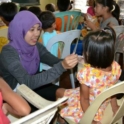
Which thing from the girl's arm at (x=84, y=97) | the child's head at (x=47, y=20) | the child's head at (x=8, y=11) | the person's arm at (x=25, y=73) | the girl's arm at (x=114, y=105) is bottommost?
the girl's arm at (x=114, y=105)

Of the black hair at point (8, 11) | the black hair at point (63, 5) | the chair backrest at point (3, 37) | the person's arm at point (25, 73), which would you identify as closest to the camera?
the person's arm at point (25, 73)

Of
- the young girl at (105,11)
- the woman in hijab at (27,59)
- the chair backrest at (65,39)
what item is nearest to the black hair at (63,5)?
the young girl at (105,11)

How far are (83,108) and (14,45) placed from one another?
2.11ft

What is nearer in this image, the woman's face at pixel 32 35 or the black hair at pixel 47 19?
the woman's face at pixel 32 35

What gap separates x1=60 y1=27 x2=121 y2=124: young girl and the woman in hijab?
0.09 metres

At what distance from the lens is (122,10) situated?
13.5 ft

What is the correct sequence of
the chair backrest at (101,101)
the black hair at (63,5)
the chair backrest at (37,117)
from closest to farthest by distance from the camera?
the chair backrest at (37,117) → the chair backrest at (101,101) → the black hair at (63,5)

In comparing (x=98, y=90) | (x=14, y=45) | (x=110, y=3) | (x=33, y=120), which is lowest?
(x=98, y=90)

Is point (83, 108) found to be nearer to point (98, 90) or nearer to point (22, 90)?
point (98, 90)

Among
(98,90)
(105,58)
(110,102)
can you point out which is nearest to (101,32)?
(105,58)

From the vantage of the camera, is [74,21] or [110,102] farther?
[74,21]

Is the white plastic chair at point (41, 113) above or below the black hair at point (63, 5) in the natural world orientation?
below

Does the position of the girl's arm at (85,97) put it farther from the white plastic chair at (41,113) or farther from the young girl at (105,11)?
the young girl at (105,11)

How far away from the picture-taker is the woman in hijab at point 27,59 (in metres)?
1.35
